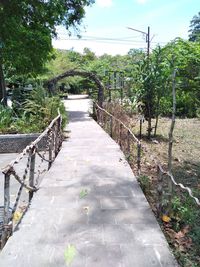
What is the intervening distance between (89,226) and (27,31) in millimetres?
11674

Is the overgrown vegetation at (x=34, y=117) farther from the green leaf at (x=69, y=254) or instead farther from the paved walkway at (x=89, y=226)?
the green leaf at (x=69, y=254)

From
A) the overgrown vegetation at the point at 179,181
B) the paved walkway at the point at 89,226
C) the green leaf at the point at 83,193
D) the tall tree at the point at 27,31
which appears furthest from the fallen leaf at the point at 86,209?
the tall tree at the point at 27,31

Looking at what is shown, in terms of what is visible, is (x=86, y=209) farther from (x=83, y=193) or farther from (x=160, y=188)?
(x=160, y=188)

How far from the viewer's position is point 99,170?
6.27 metres

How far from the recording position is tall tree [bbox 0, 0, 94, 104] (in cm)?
1358

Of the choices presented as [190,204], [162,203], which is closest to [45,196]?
[162,203]

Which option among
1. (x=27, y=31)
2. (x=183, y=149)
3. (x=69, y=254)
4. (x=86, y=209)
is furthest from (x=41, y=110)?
(x=69, y=254)

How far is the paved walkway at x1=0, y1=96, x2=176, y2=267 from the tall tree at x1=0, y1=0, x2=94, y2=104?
29.4ft

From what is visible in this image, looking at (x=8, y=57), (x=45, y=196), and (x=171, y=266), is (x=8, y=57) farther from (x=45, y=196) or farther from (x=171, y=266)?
(x=171, y=266)

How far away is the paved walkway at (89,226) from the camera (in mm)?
3098

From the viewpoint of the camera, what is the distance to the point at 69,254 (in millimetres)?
3166

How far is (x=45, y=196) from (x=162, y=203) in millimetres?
1662

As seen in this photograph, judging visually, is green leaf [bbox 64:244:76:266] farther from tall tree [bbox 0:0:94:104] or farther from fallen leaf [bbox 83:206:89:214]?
tall tree [bbox 0:0:94:104]

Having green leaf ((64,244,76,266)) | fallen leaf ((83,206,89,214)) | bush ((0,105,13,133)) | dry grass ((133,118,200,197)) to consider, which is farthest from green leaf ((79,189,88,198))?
bush ((0,105,13,133))
